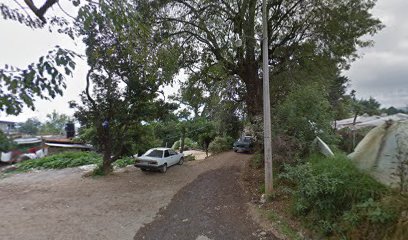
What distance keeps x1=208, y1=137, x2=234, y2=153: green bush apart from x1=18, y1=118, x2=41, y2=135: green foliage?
21.5 metres

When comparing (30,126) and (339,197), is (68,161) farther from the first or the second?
(30,126)

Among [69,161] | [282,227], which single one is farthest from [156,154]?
[282,227]

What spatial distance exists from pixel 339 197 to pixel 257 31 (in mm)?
10939

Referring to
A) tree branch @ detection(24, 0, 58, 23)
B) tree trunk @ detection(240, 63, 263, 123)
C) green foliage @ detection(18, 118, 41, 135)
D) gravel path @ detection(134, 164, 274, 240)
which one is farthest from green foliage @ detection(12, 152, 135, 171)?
green foliage @ detection(18, 118, 41, 135)

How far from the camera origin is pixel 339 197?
5.79 meters

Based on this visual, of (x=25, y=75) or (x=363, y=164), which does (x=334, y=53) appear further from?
(x=25, y=75)

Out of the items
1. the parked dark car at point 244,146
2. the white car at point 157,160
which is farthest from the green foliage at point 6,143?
the parked dark car at point 244,146

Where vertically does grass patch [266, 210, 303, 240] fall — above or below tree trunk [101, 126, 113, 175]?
below

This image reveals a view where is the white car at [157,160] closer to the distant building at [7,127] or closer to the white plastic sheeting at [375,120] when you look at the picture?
the white plastic sheeting at [375,120]

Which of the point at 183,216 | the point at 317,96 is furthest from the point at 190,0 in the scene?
→ the point at 183,216

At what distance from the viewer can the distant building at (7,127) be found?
1457mm

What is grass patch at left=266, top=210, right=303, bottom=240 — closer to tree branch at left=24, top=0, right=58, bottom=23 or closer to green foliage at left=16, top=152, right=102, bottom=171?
tree branch at left=24, top=0, right=58, bottom=23

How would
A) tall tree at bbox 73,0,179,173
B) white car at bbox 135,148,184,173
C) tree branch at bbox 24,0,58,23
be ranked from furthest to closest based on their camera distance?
1. white car at bbox 135,148,184,173
2. tall tree at bbox 73,0,179,173
3. tree branch at bbox 24,0,58,23

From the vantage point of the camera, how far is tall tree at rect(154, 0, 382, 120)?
1295 centimetres
